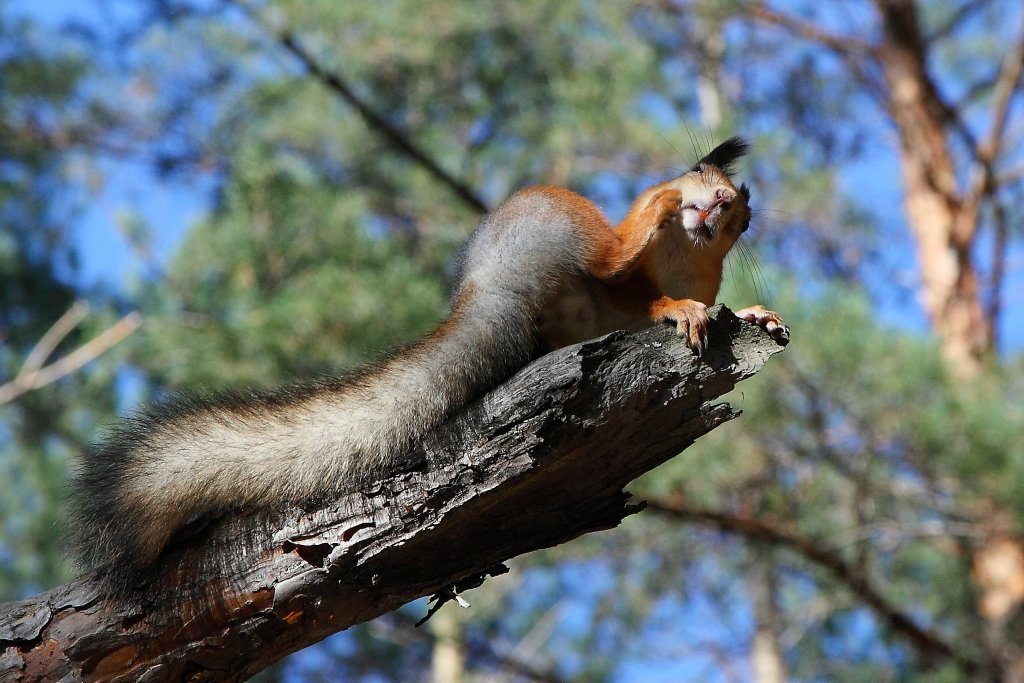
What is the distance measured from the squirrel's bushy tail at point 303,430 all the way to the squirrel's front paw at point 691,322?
316mm

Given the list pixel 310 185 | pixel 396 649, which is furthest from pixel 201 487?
pixel 396 649

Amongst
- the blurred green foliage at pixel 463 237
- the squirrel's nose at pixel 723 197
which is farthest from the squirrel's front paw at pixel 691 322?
the blurred green foliage at pixel 463 237

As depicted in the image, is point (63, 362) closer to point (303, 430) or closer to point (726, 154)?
point (303, 430)

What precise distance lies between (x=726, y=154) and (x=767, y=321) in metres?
0.88

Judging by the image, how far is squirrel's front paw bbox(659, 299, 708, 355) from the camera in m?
2.17

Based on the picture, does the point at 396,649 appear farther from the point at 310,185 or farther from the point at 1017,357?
the point at 1017,357

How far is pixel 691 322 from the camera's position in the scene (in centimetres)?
222

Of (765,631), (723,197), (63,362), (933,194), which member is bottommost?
(765,631)

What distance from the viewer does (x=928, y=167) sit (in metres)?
7.74

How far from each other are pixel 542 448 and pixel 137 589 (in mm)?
838

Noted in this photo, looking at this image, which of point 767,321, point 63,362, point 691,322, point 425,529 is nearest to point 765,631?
point 63,362

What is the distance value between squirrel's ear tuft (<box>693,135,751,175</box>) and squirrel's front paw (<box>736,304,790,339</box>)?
0.75m

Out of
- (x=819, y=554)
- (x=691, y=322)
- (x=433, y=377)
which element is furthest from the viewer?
(x=819, y=554)

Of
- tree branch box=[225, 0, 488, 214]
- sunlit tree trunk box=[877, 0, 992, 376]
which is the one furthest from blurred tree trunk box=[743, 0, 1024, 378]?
tree branch box=[225, 0, 488, 214]
